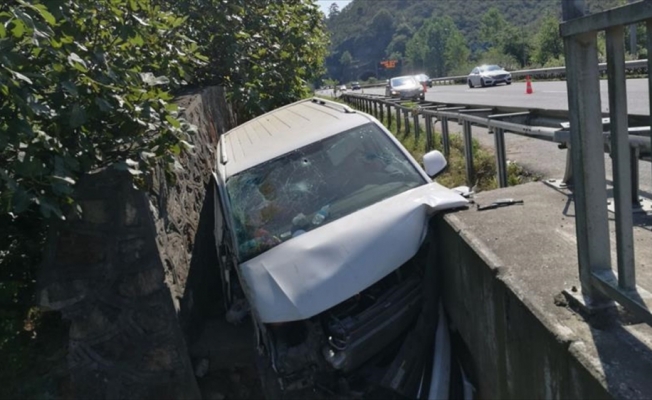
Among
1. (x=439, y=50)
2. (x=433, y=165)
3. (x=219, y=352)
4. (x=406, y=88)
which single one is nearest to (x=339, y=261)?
(x=433, y=165)

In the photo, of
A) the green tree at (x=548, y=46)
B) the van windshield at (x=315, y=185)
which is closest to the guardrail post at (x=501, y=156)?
the van windshield at (x=315, y=185)

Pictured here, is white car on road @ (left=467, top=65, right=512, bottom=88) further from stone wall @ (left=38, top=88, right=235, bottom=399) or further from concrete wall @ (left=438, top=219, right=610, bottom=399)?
stone wall @ (left=38, top=88, right=235, bottom=399)

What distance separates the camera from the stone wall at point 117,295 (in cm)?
482

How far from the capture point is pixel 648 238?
3.82 metres

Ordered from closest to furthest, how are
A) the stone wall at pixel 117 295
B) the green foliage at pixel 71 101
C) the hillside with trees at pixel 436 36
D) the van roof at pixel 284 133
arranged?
the green foliage at pixel 71 101, the stone wall at pixel 117 295, the van roof at pixel 284 133, the hillside with trees at pixel 436 36

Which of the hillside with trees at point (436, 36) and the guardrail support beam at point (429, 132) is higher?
the hillside with trees at point (436, 36)

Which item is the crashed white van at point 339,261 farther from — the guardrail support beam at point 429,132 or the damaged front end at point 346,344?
the guardrail support beam at point 429,132

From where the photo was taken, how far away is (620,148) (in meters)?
2.50

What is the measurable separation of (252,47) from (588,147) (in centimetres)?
959

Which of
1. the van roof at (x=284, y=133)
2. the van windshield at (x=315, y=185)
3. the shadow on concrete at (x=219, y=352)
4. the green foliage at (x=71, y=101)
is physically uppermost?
the green foliage at (x=71, y=101)

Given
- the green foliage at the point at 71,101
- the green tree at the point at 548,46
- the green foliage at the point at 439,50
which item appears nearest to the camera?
the green foliage at the point at 71,101

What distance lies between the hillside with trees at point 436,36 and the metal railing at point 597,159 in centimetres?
5184

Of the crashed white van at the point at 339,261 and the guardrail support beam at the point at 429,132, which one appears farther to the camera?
the guardrail support beam at the point at 429,132

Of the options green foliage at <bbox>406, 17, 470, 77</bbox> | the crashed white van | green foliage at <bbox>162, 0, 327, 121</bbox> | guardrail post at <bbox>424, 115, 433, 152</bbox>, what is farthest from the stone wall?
Result: green foliage at <bbox>406, 17, 470, 77</bbox>
